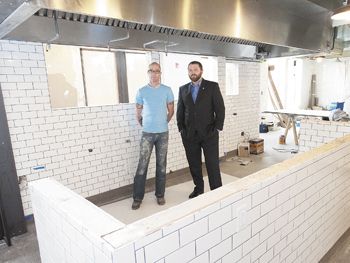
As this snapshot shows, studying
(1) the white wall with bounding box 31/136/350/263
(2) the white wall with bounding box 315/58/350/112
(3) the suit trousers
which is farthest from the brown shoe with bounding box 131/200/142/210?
(2) the white wall with bounding box 315/58/350/112

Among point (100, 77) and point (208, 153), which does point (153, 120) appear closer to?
point (208, 153)

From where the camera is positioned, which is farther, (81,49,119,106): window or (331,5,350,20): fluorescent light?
(81,49,119,106): window

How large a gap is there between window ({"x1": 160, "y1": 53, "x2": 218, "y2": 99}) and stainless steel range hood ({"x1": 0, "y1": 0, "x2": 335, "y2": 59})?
2.29 ft

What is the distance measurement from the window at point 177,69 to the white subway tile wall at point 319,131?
6.43 feet

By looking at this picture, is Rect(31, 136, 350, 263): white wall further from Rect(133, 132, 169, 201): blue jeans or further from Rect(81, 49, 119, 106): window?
Rect(81, 49, 119, 106): window

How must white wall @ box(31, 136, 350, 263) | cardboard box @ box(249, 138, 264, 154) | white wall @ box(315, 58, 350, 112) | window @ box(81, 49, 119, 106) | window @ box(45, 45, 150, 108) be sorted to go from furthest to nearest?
white wall @ box(315, 58, 350, 112), cardboard box @ box(249, 138, 264, 154), window @ box(81, 49, 119, 106), window @ box(45, 45, 150, 108), white wall @ box(31, 136, 350, 263)

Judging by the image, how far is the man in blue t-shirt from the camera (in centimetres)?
279

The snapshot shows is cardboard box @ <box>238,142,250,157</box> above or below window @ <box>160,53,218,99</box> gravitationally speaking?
below

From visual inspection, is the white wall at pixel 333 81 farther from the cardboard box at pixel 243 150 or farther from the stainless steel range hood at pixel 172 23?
the stainless steel range hood at pixel 172 23

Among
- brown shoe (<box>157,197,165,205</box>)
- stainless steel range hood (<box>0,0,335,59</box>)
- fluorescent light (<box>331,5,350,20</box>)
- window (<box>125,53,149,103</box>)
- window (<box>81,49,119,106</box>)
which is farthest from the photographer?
window (<box>125,53,149,103</box>)

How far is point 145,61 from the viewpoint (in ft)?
11.7

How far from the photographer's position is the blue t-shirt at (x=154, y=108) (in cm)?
279

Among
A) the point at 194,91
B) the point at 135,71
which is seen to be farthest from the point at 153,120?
the point at 135,71

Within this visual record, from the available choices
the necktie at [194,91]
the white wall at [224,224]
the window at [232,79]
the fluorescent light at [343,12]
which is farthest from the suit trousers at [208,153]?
the window at [232,79]
